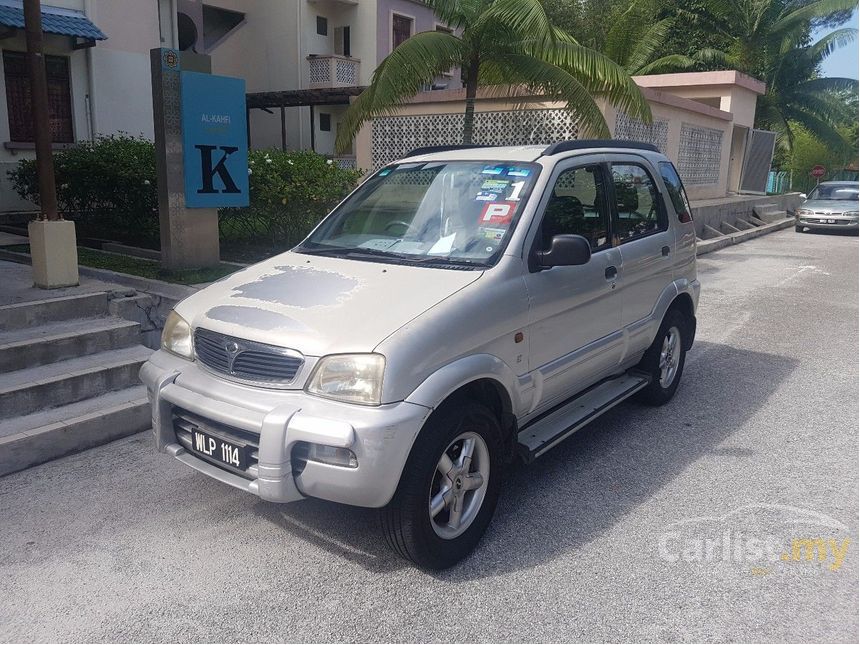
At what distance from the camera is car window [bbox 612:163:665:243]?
4.94 metres

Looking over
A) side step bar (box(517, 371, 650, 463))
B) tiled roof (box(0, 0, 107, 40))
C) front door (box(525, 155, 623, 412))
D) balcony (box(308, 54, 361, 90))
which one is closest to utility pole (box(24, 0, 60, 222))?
front door (box(525, 155, 623, 412))

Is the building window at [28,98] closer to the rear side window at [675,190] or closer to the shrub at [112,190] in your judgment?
the shrub at [112,190]

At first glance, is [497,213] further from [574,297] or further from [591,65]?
[591,65]

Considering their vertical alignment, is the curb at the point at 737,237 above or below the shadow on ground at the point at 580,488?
above

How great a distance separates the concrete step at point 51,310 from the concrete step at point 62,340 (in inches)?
2.6

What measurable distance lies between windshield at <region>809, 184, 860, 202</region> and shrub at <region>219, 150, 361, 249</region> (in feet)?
55.0

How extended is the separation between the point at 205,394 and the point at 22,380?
244cm

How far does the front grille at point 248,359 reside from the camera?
128 inches

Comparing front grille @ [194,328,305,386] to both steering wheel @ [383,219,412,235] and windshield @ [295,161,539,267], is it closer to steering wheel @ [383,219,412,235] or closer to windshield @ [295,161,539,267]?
windshield @ [295,161,539,267]

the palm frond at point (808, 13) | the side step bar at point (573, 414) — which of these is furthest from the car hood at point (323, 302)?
the palm frond at point (808, 13)

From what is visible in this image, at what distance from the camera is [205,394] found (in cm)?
344

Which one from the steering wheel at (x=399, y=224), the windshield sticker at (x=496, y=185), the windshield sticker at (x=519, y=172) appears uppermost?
the windshield sticker at (x=519, y=172)

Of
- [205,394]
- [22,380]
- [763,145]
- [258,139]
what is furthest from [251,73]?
[205,394]

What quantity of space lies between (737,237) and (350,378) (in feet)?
54.9
